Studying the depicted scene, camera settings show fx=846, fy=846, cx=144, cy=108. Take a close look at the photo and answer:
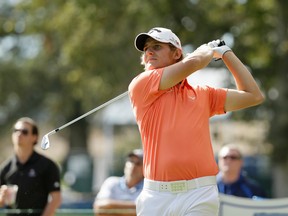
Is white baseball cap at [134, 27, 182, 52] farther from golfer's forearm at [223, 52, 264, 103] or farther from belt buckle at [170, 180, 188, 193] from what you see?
belt buckle at [170, 180, 188, 193]

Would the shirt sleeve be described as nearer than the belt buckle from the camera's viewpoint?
No

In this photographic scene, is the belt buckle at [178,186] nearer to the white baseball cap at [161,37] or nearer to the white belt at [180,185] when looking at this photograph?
the white belt at [180,185]

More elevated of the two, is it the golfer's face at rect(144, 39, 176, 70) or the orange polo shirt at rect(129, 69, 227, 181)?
the golfer's face at rect(144, 39, 176, 70)

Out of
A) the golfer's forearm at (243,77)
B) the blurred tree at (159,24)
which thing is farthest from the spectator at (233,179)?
the blurred tree at (159,24)

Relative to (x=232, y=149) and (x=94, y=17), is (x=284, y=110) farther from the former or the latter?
(x=232, y=149)

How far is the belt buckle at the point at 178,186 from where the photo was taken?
5.46 m

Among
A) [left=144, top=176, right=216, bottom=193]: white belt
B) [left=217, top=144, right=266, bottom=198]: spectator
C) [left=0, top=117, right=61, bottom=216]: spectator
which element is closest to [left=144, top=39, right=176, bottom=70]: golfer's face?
[left=144, top=176, right=216, bottom=193]: white belt

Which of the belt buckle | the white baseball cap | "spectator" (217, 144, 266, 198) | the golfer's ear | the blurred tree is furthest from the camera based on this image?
the blurred tree

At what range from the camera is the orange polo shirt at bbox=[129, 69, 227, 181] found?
216 inches

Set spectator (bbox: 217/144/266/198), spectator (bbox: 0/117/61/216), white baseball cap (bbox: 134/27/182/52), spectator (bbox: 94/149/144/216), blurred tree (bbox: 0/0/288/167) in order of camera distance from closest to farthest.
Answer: white baseball cap (bbox: 134/27/182/52) → spectator (bbox: 0/117/61/216) → spectator (bbox: 94/149/144/216) → spectator (bbox: 217/144/266/198) → blurred tree (bbox: 0/0/288/167)

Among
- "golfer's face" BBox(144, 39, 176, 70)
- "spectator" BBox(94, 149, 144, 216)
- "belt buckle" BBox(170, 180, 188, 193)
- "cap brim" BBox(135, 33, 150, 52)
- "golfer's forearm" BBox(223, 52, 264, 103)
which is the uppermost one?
"cap brim" BBox(135, 33, 150, 52)

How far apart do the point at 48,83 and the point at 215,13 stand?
49.7 ft

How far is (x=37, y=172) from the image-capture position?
832 centimetres

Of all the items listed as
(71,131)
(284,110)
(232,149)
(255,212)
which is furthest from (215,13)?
(71,131)
